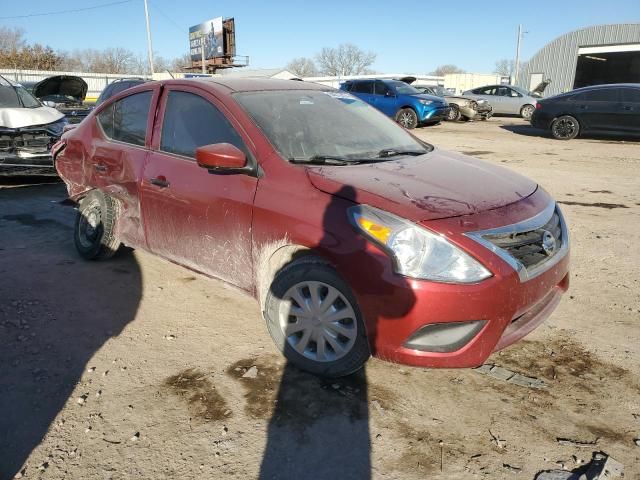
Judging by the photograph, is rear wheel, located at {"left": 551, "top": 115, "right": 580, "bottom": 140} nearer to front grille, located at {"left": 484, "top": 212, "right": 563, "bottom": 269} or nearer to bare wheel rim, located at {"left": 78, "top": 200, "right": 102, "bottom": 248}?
front grille, located at {"left": 484, "top": 212, "right": 563, "bottom": 269}

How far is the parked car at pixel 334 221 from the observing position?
2.38 metres

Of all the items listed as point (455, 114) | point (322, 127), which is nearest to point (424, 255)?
point (322, 127)

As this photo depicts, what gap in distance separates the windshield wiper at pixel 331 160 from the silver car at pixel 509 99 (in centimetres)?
2128

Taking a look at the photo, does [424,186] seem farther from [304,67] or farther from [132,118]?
[304,67]

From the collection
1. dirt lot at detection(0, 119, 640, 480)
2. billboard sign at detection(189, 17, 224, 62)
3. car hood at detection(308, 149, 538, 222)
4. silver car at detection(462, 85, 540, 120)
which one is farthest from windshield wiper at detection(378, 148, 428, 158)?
billboard sign at detection(189, 17, 224, 62)

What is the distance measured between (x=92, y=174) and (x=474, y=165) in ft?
10.4

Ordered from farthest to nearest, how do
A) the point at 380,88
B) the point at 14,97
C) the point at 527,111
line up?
the point at 527,111
the point at 380,88
the point at 14,97

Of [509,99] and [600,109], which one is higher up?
[509,99]

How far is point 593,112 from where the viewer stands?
1382 cm

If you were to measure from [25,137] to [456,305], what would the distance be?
7.53 meters

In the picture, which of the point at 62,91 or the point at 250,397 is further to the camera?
the point at 62,91

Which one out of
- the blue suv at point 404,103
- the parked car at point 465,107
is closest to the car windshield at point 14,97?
the blue suv at point 404,103

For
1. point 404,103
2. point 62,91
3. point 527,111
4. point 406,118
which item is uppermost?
point 62,91

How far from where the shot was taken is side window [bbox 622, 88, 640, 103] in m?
13.0
